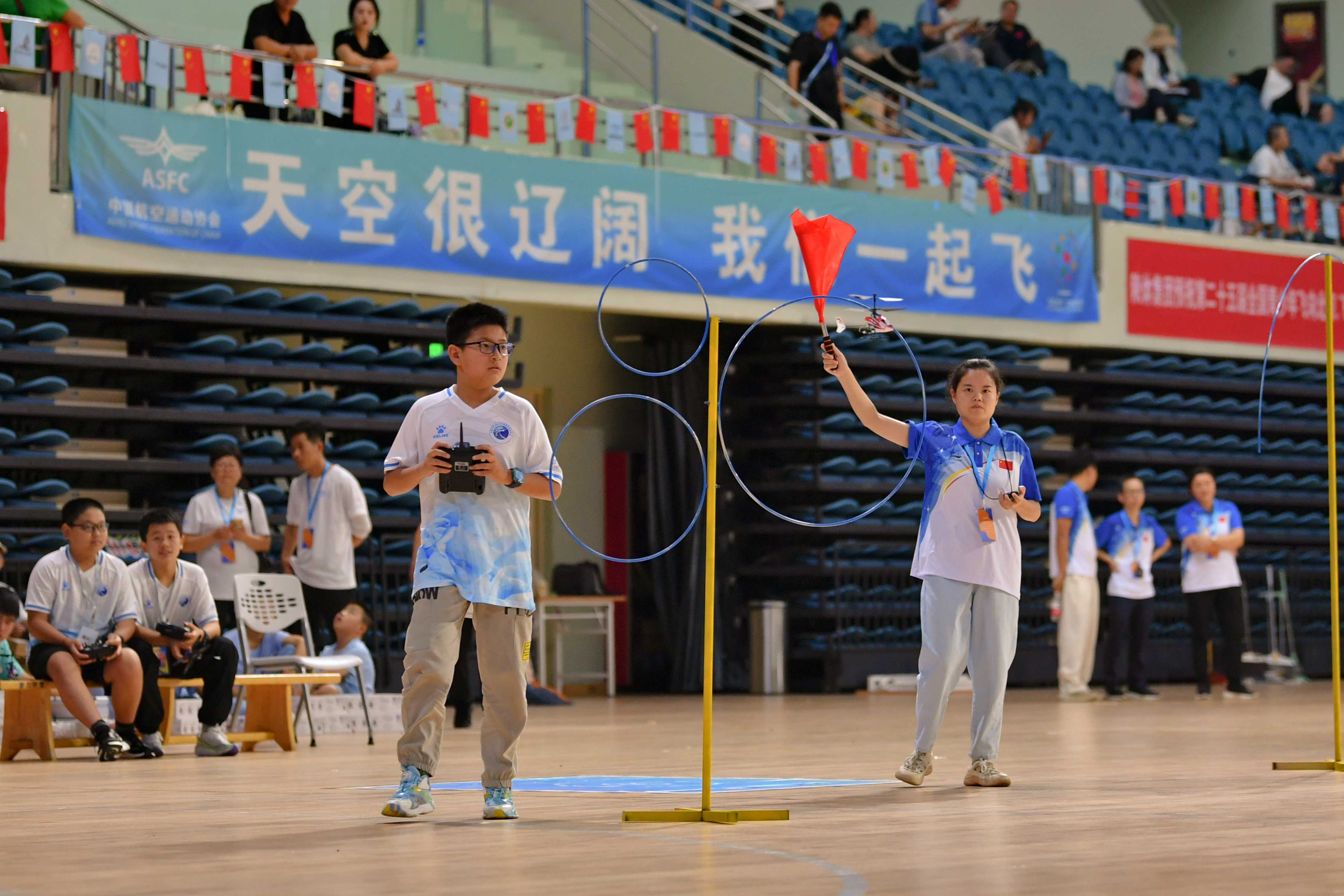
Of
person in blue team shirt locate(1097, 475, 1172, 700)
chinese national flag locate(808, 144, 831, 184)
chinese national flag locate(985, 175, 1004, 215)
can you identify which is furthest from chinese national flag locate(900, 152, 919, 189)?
person in blue team shirt locate(1097, 475, 1172, 700)

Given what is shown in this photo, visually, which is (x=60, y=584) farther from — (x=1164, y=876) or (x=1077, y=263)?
(x=1077, y=263)

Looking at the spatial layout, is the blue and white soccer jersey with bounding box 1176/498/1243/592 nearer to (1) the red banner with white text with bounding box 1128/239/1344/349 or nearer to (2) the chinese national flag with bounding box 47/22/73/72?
(1) the red banner with white text with bounding box 1128/239/1344/349

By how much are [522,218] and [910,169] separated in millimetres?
3386

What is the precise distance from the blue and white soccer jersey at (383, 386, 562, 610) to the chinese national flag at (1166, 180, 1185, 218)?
1159 centimetres

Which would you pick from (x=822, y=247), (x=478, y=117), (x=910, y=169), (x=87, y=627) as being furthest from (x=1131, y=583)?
(x=822, y=247)

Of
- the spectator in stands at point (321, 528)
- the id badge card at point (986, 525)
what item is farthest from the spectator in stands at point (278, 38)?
the id badge card at point (986, 525)

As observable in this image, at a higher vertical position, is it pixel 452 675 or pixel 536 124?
pixel 536 124

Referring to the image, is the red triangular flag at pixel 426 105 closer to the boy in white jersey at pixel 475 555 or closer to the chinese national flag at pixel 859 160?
the chinese national flag at pixel 859 160

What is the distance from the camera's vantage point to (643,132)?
41.5 feet

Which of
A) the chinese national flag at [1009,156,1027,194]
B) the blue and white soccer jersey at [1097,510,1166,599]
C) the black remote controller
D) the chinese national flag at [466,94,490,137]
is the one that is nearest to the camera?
the black remote controller

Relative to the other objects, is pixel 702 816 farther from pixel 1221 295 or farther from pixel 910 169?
pixel 1221 295

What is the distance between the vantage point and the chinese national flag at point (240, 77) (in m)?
10.9

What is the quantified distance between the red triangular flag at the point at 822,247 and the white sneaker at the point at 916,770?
1.81 m

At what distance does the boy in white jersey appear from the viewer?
5.00 meters
